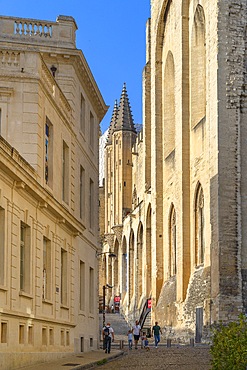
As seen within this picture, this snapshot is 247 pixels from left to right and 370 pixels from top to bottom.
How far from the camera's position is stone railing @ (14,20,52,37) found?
31328 mm

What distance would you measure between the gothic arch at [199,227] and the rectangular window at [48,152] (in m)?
19.9

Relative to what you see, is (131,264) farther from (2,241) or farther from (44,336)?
(2,241)

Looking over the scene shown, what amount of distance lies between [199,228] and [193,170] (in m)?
3.26

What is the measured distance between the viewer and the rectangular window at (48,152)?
85.0 feet

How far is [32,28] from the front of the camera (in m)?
31.4

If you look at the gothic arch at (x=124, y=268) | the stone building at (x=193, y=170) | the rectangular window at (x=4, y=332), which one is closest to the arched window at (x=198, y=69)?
the stone building at (x=193, y=170)

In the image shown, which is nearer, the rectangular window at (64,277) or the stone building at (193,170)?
the rectangular window at (64,277)

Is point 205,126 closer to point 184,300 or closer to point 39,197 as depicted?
point 184,300

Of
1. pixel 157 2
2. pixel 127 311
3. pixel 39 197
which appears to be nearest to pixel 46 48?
pixel 39 197

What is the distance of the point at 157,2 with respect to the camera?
56781 millimetres

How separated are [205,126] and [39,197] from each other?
22489mm

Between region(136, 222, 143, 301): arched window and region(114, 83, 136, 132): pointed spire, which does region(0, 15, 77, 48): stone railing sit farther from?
region(114, 83, 136, 132): pointed spire

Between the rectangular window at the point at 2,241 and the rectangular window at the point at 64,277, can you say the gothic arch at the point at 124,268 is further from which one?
the rectangular window at the point at 2,241

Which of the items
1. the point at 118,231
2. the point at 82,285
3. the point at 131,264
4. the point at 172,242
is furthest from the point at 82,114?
the point at 118,231
